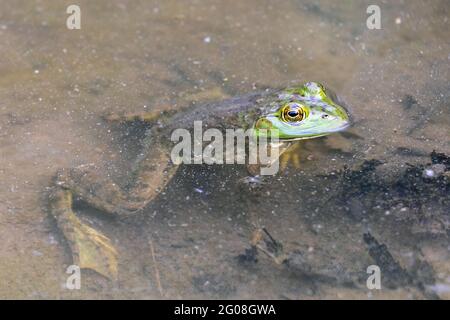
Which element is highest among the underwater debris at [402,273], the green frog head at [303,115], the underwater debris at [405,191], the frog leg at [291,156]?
the green frog head at [303,115]

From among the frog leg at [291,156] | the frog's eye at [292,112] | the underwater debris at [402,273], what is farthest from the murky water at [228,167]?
the frog's eye at [292,112]

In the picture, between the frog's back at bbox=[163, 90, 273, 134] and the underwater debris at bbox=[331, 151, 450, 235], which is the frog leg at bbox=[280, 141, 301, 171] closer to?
the underwater debris at bbox=[331, 151, 450, 235]

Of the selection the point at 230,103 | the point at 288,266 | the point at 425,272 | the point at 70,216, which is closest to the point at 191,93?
the point at 230,103

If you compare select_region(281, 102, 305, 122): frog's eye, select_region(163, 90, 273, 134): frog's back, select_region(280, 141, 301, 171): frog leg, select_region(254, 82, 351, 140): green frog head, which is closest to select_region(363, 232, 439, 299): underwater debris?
select_region(280, 141, 301, 171): frog leg

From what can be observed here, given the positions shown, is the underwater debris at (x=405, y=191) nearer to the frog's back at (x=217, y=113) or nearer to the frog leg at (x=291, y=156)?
the frog leg at (x=291, y=156)

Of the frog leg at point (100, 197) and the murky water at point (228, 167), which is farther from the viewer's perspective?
the frog leg at point (100, 197)

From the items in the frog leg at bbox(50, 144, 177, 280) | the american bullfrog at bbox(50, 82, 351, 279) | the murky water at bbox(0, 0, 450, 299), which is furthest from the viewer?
the american bullfrog at bbox(50, 82, 351, 279)

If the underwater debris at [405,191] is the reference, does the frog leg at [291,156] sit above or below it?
above
